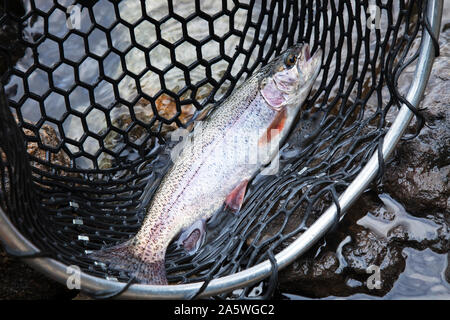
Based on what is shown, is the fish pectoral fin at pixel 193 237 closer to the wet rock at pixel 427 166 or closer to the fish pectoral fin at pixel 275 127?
the fish pectoral fin at pixel 275 127

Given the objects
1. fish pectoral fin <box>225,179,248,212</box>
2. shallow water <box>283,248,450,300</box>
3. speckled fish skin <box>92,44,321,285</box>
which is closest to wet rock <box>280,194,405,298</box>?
shallow water <box>283,248,450,300</box>

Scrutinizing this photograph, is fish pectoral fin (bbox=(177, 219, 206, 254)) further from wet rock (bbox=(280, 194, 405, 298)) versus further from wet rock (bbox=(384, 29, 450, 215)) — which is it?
wet rock (bbox=(384, 29, 450, 215))

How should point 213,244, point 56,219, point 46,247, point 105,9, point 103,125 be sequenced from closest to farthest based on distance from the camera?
point 46,247 → point 56,219 → point 213,244 → point 103,125 → point 105,9

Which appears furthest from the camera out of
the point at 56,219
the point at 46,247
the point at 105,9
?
the point at 105,9

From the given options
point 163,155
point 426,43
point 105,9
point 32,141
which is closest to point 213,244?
point 163,155

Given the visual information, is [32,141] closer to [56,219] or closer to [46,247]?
[56,219]

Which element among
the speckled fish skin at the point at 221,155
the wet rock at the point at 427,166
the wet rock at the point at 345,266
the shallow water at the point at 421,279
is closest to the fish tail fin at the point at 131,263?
the speckled fish skin at the point at 221,155

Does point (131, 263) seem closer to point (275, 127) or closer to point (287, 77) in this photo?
point (275, 127)
